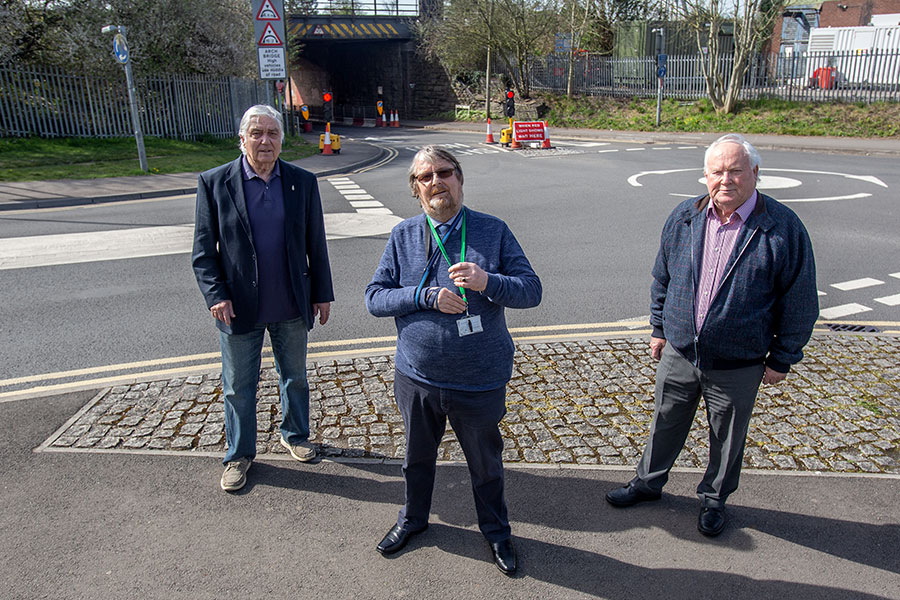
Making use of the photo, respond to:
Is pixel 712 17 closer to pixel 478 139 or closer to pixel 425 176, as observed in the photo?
pixel 478 139

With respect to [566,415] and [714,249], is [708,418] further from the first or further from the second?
[566,415]

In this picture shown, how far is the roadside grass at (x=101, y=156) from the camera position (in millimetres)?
15812

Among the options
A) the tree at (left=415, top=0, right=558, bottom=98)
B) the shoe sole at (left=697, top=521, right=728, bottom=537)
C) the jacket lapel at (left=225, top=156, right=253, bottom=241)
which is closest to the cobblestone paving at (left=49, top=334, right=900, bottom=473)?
the shoe sole at (left=697, top=521, right=728, bottom=537)

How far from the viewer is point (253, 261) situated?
12.3 ft

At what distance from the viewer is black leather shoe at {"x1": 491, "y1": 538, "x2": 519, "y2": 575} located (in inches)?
125

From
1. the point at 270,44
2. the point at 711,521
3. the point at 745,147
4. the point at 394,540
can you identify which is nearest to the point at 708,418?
the point at 711,521

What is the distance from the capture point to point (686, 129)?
2662 centimetres

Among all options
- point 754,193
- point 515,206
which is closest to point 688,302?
point 754,193

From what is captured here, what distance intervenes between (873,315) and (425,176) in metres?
5.62

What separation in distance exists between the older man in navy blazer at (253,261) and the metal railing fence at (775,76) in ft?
86.8

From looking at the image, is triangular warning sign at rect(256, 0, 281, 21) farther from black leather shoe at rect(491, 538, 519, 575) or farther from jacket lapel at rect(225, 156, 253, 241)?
black leather shoe at rect(491, 538, 519, 575)

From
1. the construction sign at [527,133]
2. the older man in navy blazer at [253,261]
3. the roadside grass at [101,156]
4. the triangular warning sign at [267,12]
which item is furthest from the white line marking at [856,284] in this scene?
the construction sign at [527,133]

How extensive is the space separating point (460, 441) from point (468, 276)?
2.86 feet

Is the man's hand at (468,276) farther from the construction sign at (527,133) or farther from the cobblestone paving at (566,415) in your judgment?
the construction sign at (527,133)
